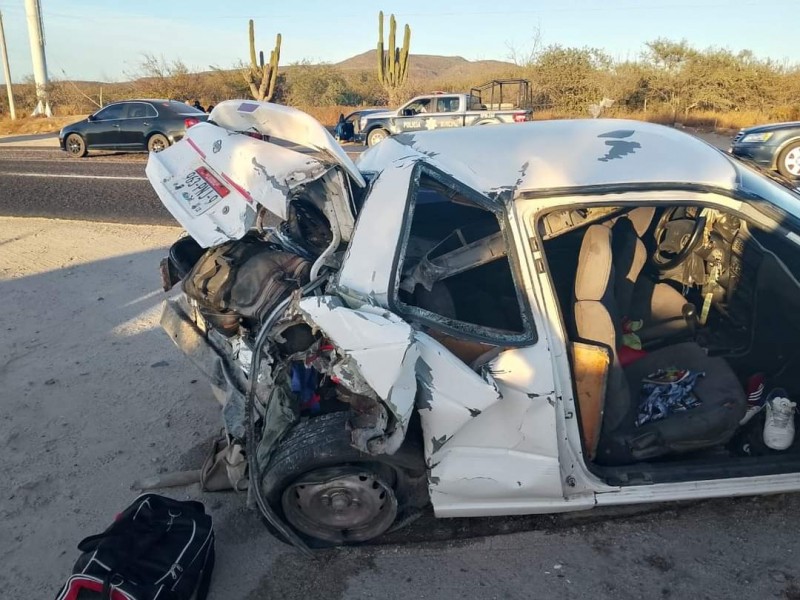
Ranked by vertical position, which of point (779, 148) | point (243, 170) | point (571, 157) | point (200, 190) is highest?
point (571, 157)

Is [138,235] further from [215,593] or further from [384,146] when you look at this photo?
[215,593]

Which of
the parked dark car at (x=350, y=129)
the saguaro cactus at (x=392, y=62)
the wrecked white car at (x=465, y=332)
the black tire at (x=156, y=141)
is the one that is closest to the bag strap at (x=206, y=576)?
the wrecked white car at (x=465, y=332)

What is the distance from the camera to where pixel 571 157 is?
2465mm

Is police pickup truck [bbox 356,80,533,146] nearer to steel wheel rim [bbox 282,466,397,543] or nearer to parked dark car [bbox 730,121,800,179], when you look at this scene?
parked dark car [bbox 730,121,800,179]

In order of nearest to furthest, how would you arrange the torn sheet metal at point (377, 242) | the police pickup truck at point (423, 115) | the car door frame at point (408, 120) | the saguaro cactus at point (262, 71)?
the torn sheet metal at point (377, 242) → the police pickup truck at point (423, 115) → the car door frame at point (408, 120) → the saguaro cactus at point (262, 71)

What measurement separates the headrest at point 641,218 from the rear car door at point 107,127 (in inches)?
588

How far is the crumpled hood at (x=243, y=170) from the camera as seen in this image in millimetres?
2590

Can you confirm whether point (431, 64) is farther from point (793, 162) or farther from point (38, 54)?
point (793, 162)

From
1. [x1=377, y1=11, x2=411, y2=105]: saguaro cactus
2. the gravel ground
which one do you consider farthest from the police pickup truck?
the gravel ground

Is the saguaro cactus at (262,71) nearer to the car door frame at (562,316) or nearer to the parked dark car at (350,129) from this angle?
the parked dark car at (350,129)

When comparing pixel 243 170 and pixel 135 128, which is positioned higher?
pixel 243 170

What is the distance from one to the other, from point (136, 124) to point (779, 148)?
13408 mm

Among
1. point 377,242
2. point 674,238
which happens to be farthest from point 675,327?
point 377,242

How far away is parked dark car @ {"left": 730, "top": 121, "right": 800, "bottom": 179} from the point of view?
34.9 ft
